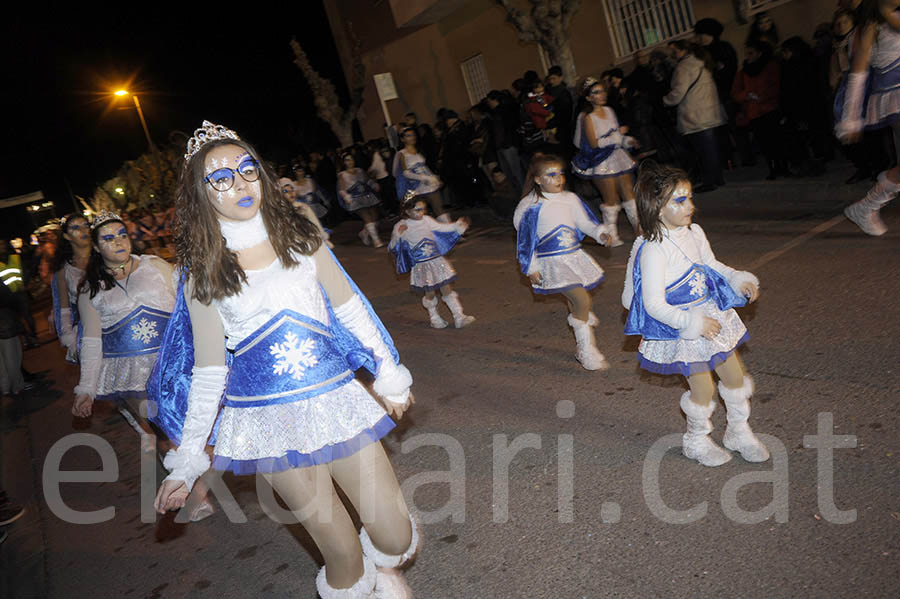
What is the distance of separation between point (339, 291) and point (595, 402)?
2.60m

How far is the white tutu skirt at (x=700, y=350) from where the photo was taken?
3.65m

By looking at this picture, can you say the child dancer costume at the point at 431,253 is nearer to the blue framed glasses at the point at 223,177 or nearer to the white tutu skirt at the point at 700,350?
the white tutu skirt at the point at 700,350

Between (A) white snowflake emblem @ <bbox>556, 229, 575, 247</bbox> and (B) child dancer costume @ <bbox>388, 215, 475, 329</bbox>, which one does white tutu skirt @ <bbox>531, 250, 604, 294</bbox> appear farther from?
(B) child dancer costume @ <bbox>388, 215, 475, 329</bbox>

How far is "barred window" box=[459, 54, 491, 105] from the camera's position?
19688mm

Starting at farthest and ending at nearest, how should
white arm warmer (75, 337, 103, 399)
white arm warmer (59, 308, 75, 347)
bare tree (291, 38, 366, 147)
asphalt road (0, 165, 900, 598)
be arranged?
bare tree (291, 38, 366, 147)
white arm warmer (59, 308, 75, 347)
white arm warmer (75, 337, 103, 399)
asphalt road (0, 165, 900, 598)

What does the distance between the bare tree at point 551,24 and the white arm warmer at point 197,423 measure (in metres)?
12.4

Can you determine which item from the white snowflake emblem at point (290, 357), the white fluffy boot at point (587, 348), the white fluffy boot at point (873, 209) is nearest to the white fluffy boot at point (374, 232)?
the white fluffy boot at point (873, 209)

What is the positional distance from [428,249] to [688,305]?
4.23 meters

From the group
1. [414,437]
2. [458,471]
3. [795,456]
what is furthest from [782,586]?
[414,437]

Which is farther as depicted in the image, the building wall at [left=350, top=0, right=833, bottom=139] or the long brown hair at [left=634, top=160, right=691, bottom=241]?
the building wall at [left=350, top=0, right=833, bottom=139]

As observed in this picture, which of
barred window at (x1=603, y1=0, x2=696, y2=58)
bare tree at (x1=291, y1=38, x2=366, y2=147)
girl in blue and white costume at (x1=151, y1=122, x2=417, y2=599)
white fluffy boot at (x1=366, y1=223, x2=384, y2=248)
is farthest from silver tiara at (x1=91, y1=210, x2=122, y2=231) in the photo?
bare tree at (x1=291, y1=38, x2=366, y2=147)

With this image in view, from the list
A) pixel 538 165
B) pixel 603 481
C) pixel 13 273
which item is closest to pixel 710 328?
pixel 603 481

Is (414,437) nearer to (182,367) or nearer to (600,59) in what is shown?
(182,367)

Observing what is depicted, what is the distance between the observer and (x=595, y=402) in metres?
4.98
